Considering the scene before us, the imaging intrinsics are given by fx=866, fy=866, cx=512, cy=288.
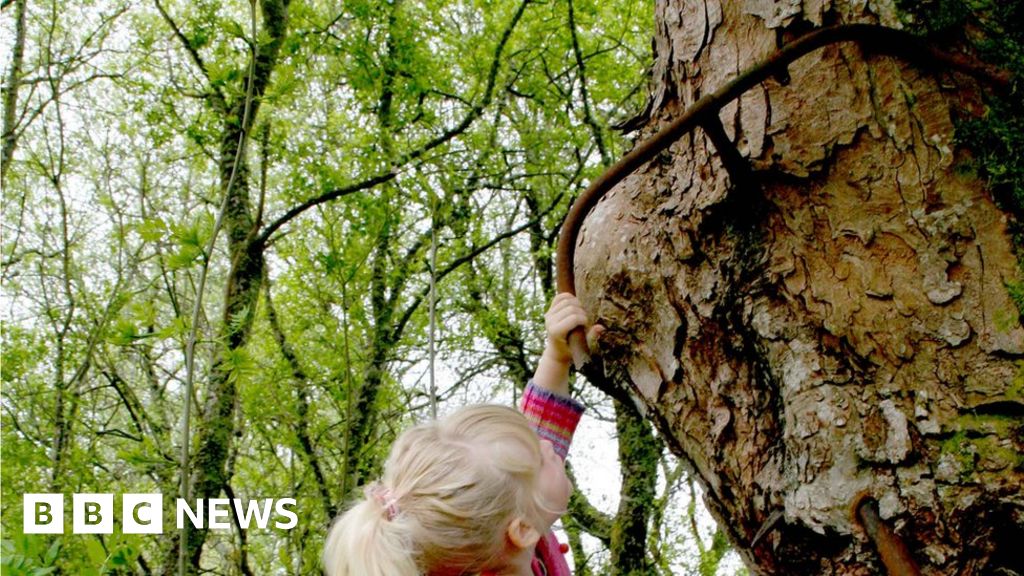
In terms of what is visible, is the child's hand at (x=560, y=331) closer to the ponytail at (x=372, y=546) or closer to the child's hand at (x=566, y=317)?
the child's hand at (x=566, y=317)

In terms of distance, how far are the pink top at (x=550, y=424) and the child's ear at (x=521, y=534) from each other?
0.36 metres

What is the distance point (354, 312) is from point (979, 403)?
140 inches

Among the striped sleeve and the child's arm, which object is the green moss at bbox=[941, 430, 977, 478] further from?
the striped sleeve

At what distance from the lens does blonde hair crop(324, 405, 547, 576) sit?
5.84 feet

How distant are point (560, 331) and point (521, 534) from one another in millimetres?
464

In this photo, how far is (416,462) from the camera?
1.89m

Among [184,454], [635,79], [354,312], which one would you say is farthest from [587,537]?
[184,454]

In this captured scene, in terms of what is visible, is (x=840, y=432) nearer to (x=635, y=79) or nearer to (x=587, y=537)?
(x=635, y=79)

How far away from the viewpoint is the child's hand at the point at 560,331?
68.3 inches

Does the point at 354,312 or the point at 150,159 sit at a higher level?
the point at 150,159

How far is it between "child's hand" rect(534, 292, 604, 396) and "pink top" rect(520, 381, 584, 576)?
6cm

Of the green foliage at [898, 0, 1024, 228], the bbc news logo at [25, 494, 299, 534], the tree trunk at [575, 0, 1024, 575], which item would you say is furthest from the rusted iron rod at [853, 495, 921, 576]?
the bbc news logo at [25, 494, 299, 534]

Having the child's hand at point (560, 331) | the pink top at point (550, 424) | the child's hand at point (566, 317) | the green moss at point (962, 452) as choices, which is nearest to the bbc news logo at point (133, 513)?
the pink top at point (550, 424)

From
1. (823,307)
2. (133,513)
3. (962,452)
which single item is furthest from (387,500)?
(133,513)
